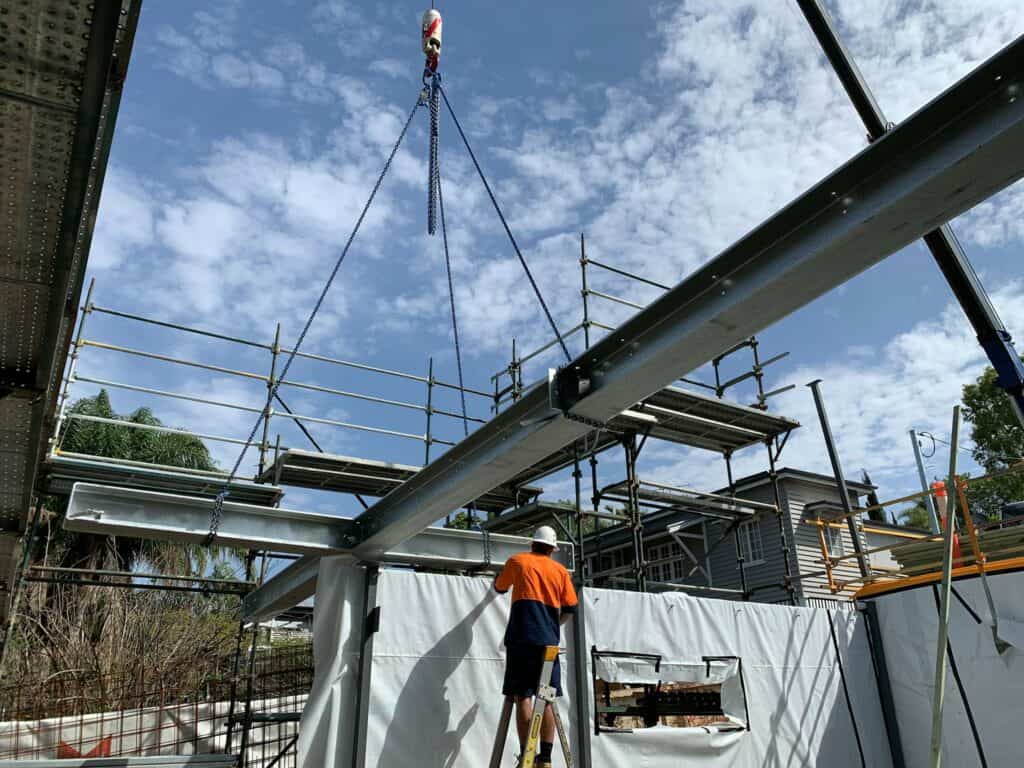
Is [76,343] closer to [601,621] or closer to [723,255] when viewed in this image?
[601,621]

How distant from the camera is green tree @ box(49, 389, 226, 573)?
20.4 metres

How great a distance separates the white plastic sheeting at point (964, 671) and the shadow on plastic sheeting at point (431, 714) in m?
5.37

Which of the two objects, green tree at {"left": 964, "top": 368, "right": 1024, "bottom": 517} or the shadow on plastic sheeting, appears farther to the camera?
green tree at {"left": 964, "top": 368, "right": 1024, "bottom": 517}

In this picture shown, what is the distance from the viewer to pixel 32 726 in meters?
9.70

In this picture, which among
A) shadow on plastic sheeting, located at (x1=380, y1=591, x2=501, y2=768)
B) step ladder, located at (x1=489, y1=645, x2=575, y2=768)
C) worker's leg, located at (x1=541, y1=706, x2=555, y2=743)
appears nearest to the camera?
step ladder, located at (x1=489, y1=645, x2=575, y2=768)

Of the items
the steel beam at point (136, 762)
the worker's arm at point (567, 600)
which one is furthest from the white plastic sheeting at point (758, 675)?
the steel beam at point (136, 762)

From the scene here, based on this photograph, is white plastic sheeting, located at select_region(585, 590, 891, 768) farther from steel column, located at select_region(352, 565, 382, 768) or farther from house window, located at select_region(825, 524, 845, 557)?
house window, located at select_region(825, 524, 845, 557)

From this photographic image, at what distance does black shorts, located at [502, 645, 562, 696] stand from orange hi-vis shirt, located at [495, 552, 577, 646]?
0.19 ft

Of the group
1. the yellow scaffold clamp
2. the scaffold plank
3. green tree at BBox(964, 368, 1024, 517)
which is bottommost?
the scaffold plank

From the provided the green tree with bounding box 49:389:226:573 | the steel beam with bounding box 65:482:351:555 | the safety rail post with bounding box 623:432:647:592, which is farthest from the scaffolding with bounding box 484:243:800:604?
the green tree with bounding box 49:389:226:573

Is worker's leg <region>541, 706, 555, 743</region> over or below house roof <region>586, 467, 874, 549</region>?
below

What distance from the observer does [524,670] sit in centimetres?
559

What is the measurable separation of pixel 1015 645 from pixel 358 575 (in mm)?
6810

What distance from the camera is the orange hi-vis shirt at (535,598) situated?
18.6ft
